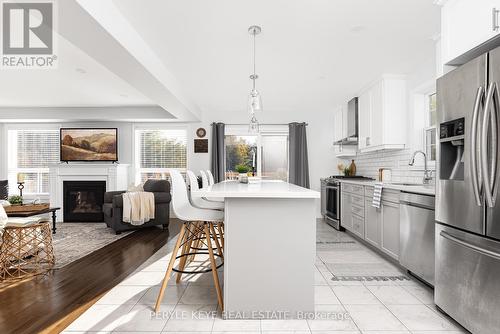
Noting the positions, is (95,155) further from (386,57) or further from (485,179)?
(485,179)

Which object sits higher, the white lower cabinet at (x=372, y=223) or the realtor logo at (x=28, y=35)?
the realtor logo at (x=28, y=35)

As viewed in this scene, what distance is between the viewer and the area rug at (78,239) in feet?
12.2

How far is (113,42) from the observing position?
2.46 meters

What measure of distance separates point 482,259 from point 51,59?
4.59 m

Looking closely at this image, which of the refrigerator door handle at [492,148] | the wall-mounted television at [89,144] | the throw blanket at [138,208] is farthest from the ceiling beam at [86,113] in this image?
the refrigerator door handle at [492,148]

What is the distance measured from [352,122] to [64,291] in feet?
15.8

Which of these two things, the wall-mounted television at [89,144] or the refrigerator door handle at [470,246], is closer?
the refrigerator door handle at [470,246]

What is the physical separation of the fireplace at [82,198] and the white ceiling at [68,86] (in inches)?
66.4

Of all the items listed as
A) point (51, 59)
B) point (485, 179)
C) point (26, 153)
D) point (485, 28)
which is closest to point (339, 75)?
point (485, 28)

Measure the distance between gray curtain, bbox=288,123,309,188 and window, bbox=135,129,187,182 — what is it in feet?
7.99

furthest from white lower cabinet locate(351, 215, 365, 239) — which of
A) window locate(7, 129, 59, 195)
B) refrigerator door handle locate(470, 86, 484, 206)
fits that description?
window locate(7, 129, 59, 195)

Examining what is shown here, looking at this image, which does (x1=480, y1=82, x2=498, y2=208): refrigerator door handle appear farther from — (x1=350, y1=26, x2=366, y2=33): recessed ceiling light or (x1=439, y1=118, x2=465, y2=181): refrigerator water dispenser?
(x1=350, y1=26, x2=366, y2=33): recessed ceiling light

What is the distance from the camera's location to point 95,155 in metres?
6.62

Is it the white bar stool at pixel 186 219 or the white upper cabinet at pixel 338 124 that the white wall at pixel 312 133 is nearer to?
the white upper cabinet at pixel 338 124
